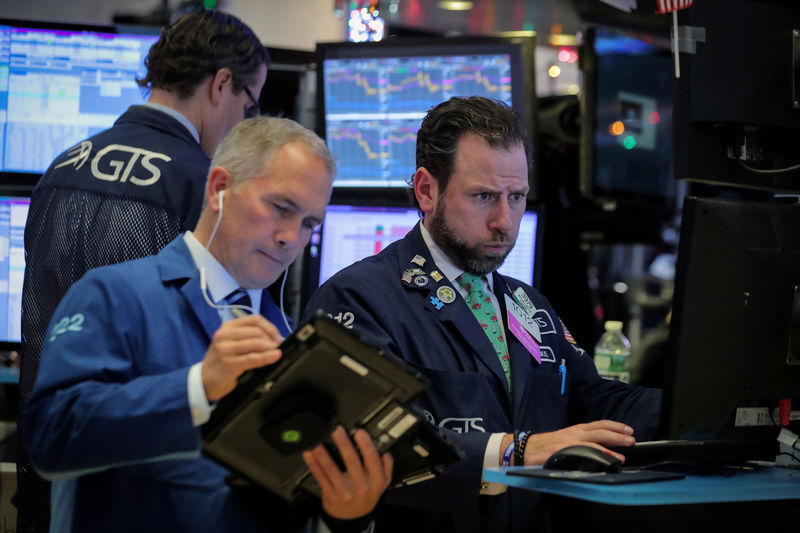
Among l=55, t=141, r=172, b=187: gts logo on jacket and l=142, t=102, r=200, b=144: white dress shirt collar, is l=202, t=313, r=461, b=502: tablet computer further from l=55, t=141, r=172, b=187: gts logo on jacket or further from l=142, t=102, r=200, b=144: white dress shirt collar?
l=142, t=102, r=200, b=144: white dress shirt collar

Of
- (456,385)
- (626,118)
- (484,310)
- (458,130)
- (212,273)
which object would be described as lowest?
(456,385)

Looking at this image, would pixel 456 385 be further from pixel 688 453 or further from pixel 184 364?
pixel 184 364

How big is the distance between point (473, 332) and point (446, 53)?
1.25m

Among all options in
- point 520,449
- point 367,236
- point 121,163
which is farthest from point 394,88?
point 520,449

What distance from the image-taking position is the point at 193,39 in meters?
2.42

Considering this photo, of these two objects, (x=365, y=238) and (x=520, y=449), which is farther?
(x=365, y=238)

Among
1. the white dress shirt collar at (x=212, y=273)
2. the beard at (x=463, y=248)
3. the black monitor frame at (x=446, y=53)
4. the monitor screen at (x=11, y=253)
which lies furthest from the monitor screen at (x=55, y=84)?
the white dress shirt collar at (x=212, y=273)

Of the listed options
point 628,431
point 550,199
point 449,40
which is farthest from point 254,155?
point 550,199

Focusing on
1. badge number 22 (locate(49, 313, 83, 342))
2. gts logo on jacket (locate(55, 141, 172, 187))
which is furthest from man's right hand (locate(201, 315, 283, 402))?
gts logo on jacket (locate(55, 141, 172, 187))

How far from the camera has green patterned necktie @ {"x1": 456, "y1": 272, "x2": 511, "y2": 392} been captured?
212cm

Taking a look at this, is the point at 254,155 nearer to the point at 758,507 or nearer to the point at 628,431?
the point at 628,431

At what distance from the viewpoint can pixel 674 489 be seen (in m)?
1.56

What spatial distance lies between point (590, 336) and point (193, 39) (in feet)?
6.02

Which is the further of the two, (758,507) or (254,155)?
(758,507)
